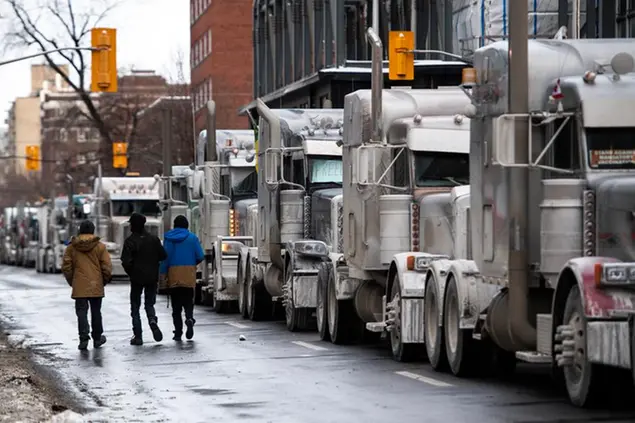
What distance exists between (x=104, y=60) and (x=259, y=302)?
739 cm

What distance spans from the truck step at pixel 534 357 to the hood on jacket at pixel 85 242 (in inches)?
376

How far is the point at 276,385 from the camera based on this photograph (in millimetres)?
16406

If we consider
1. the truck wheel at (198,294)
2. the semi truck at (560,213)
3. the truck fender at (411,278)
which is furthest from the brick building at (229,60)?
the semi truck at (560,213)

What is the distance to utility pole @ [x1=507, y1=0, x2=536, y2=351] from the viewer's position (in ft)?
49.1

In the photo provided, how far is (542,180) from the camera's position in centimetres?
1482

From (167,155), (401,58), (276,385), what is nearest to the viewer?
(276,385)

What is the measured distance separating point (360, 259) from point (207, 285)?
15249mm

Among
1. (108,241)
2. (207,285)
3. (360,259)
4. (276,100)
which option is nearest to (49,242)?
(276,100)

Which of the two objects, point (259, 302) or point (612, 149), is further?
Result: point (259, 302)

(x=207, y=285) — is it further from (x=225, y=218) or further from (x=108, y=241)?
(x=108, y=241)

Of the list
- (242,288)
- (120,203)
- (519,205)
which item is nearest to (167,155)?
(120,203)

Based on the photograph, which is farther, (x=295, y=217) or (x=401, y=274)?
(x=295, y=217)

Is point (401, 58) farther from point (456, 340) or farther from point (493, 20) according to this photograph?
point (456, 340)

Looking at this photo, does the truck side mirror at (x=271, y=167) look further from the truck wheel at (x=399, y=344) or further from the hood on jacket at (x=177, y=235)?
the truck wheel at (x=399, y=344)
